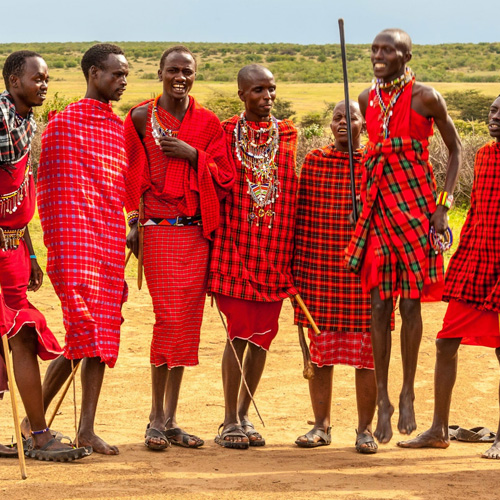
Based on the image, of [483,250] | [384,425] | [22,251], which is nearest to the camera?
[384,425]

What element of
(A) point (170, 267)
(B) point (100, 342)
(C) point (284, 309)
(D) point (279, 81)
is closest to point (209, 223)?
(A) point (170, 267)

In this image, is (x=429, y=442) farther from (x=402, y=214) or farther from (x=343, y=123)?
(x=343, y=123)

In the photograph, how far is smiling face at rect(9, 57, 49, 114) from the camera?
6.05 metres

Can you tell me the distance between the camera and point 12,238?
20.0 ft

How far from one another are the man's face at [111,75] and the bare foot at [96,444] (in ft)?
7.64

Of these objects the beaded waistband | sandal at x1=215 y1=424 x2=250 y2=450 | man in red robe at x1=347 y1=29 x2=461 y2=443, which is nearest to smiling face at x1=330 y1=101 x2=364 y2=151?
man in red robe at x1=347 y1=29 x2=461 y2=443

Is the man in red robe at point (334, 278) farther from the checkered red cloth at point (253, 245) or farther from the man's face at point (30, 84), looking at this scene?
the man's face at point (30, 84)

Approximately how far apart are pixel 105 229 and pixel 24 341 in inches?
37.0

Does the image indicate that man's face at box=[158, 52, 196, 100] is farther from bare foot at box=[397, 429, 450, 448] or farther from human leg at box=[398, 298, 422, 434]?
bare foot at box=[397, 429, 450, 448]

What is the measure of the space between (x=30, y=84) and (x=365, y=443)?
3.38m

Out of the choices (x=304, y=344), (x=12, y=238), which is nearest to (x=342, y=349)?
(x=304, y=344)

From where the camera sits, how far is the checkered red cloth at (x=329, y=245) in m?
6.78

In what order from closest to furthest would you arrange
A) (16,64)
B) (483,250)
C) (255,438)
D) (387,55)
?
(387,55) → (16,64) → (483,250) → (255,438)

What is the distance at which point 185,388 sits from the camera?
28.6 feet
